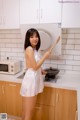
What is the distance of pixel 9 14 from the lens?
7.49 ft

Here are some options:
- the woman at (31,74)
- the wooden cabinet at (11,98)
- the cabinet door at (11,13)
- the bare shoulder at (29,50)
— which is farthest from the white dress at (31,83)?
the cabinet door at (11,13)

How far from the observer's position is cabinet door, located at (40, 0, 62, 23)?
206 centimetres

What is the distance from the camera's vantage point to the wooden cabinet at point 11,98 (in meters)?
2.25

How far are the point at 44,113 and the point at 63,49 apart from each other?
94 centimetres

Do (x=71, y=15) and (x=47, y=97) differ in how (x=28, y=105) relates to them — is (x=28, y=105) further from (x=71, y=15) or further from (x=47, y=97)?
(x=71, y=15)

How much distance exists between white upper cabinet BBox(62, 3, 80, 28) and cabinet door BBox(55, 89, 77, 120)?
811 millimetres

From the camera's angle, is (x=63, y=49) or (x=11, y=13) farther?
(x=63, y=49)

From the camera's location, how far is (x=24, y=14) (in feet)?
7.23

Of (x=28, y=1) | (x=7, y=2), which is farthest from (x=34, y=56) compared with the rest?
(x=7, y=2)

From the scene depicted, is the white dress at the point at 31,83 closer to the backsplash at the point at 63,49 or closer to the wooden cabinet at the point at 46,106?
the wooden cabinet at the point at 46,106

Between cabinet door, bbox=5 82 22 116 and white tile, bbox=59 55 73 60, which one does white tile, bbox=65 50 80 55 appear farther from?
cabinet door, bbox=5 82 22 116

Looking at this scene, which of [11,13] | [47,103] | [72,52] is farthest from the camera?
[72,52]

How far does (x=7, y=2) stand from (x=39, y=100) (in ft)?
4.50

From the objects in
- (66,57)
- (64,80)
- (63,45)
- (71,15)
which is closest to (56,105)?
(64,80)
